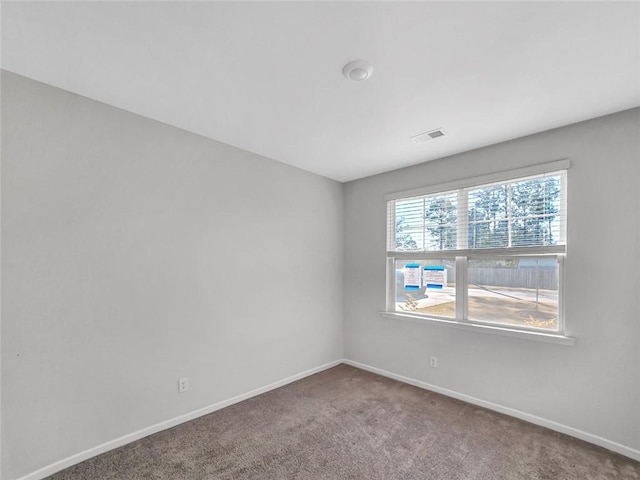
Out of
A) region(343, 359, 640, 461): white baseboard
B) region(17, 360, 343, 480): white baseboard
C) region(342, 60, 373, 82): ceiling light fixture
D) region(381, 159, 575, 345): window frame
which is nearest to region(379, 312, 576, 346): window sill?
region(381, 159, 575, 345): window frame

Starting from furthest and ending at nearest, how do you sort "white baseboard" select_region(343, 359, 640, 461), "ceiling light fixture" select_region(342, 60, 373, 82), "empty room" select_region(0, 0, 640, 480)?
"white baseboard" select_region(343, 359, 640, 461) < "ceiling light fixture" select_region(342, 60, 373, 82) < "empty room" select_region(0, 0, 640, 480)

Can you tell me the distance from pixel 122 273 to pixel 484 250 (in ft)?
10.8

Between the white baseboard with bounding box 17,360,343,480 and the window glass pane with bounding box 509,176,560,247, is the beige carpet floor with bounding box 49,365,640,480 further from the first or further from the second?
the window glass pane with bounding box 509,176,560,247

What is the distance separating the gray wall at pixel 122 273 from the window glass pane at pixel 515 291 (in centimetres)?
212

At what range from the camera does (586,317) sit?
7.95 feet

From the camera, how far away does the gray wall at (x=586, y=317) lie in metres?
2.26

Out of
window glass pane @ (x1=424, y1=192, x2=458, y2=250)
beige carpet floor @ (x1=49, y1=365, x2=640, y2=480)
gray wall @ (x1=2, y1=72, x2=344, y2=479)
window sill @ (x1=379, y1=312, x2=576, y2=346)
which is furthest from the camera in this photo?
window glass pane @ (x1=424, y1=192, x2=458, y2=250)

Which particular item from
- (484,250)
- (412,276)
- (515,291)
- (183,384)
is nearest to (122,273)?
(183,384)

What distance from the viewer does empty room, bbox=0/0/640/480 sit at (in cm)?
165

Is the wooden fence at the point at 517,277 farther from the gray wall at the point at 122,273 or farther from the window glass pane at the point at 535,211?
the gray wall at the point at 122,273

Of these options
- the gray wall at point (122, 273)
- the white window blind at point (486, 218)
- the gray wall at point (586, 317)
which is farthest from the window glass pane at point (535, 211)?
the gray wall at point (122, 273)

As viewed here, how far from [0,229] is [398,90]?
2.72 m

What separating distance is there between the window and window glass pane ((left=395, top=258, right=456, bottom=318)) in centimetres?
1

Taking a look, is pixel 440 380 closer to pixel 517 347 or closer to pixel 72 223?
pixel 517 347
